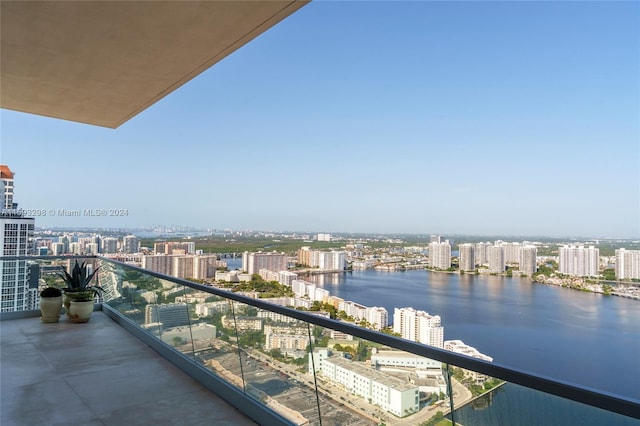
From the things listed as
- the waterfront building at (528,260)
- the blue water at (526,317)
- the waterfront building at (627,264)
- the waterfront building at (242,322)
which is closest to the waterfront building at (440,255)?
the blue water at (526,317)

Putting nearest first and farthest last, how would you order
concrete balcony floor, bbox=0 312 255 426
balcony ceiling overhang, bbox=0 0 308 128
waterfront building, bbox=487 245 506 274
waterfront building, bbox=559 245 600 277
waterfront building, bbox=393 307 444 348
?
1. balcony ceiling overhang, bbox=0 0 308 128
2. concrete balcony floor, bbox=0 312 255 426
3. waterfront building, bbox=393 307 444 348
4. waterfront building, bbox=559 245 600 277
5. waterfront building, bbox=487 245 506 274

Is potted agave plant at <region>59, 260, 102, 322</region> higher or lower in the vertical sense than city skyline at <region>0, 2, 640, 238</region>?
lower

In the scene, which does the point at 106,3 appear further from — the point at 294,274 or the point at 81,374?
the point at 294,274

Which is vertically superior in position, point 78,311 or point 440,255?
point 440,255

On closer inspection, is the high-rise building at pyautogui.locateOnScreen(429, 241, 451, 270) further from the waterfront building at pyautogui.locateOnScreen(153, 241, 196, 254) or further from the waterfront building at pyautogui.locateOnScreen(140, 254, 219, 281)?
the waterfront building at pyautogui.locateOnScreen(153, 241, 196, 254)

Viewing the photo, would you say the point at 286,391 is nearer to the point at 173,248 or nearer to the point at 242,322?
the point at 242,322

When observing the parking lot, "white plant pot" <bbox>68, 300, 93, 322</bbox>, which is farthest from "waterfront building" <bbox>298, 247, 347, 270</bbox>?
the parking lot

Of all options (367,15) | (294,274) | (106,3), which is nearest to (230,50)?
(106,3)

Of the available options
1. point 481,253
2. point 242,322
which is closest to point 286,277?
point 481,253
